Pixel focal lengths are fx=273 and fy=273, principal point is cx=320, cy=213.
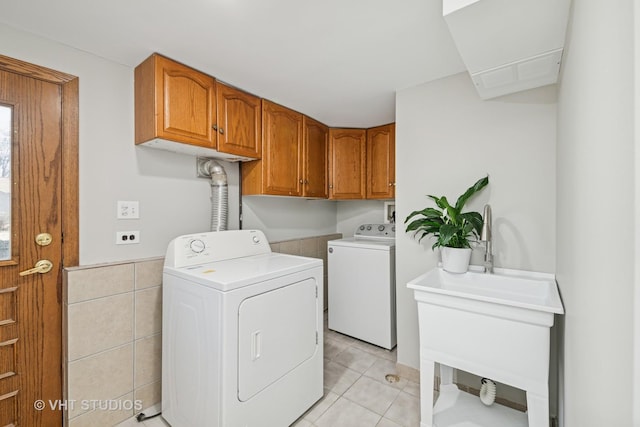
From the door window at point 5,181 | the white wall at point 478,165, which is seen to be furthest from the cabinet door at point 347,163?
the door window at point 5,181

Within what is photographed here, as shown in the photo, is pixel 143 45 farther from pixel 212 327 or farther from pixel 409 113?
pixel 409 113

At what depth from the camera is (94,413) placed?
5.27 ft

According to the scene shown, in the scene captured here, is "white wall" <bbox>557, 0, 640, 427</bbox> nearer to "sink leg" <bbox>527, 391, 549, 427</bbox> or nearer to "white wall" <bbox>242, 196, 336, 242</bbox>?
"sink leg" <bbox>527, 391, 549, 427</bbox>

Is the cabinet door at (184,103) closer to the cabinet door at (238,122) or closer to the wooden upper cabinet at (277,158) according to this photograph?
the cabinet door at (238,122)

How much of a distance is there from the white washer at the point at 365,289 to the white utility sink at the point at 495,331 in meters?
0.89

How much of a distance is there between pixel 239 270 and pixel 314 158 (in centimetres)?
161

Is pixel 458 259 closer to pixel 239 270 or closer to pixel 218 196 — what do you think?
pixel 239 270

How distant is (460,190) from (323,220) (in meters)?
1.95

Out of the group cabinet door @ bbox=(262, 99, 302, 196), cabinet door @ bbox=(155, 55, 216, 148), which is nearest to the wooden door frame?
cabinet door @ bbox=(155, 55, 216, 148)

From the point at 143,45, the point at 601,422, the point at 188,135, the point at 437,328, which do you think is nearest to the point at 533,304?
the point at 437,328

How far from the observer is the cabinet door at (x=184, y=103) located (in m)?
1.65

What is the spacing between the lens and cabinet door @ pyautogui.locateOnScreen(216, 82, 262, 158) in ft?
6.50

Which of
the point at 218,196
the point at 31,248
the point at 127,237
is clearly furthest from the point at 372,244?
the point at 31,248

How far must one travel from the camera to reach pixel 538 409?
121cm
